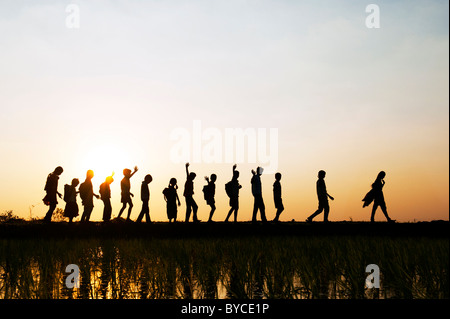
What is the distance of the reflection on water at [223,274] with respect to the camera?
6625 mm

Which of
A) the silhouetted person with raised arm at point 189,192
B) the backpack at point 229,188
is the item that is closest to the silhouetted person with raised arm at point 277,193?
the backpack at point 229,188

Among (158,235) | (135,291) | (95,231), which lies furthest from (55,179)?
(135,291)

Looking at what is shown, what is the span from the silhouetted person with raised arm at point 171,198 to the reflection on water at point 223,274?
7.49m

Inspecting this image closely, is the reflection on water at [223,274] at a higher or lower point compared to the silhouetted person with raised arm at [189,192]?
lower

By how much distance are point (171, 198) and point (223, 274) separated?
10869mm

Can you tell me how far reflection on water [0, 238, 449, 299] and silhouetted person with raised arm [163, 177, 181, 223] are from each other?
749 centimetres

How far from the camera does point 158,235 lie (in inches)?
614

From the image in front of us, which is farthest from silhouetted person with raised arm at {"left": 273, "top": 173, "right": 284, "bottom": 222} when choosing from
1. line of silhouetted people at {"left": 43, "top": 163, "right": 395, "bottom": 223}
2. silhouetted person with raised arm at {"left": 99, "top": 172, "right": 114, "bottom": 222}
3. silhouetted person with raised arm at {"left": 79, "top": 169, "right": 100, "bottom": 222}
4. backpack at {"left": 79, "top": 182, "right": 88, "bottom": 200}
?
backpack at {"left": 79, "top": 182, "right": 88, "bottom": 200}

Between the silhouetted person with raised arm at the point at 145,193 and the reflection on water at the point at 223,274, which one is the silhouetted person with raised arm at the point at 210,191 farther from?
the reflection on water at the point at 223,274

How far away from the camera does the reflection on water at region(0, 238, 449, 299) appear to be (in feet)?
21.7

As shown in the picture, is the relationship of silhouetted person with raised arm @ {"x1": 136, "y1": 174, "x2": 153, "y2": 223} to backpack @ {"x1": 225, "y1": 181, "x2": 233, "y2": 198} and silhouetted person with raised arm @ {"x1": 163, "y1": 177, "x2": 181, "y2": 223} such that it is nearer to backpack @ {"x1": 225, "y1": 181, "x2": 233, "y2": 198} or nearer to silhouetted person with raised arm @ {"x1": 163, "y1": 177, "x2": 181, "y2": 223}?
silhouetted person with raised arm @ {"x1": 163, "y1": 177, "x2": 181, "y2": 223}
